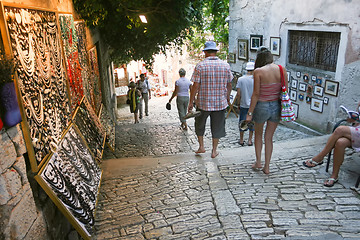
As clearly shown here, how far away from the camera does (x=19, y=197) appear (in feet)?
7.29

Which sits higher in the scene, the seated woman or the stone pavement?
the seated woman

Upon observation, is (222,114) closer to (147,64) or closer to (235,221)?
(235,221)

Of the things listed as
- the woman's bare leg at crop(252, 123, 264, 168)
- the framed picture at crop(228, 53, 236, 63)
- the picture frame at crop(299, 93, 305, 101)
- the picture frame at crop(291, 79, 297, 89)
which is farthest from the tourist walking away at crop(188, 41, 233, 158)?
the framed picture at crop(228, 53, 236, 63)

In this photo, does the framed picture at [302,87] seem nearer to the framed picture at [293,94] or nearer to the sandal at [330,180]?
the framed picture at [293,94]

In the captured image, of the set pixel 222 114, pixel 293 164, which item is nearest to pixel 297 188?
pixel 293 164

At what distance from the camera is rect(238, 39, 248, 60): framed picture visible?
391 inches

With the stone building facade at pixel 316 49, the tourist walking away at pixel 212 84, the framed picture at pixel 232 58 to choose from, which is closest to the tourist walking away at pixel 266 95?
the tourist walking away at pixel 212 84

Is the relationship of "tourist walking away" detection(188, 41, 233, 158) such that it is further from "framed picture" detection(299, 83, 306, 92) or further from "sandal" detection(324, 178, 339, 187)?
"framed picture" detection(299, 83, 306, 92)

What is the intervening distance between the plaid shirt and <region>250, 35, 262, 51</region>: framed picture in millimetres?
5058

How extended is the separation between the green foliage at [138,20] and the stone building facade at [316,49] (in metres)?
2.21

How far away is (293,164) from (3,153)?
379cm

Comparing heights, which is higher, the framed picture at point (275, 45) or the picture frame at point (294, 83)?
the framed picture at point (275, 45)

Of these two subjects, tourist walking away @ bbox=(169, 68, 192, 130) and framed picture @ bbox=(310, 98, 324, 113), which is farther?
tourist walking away @ bbox=(169, 68, 192, 130)

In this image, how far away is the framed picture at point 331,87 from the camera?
6.47 m
